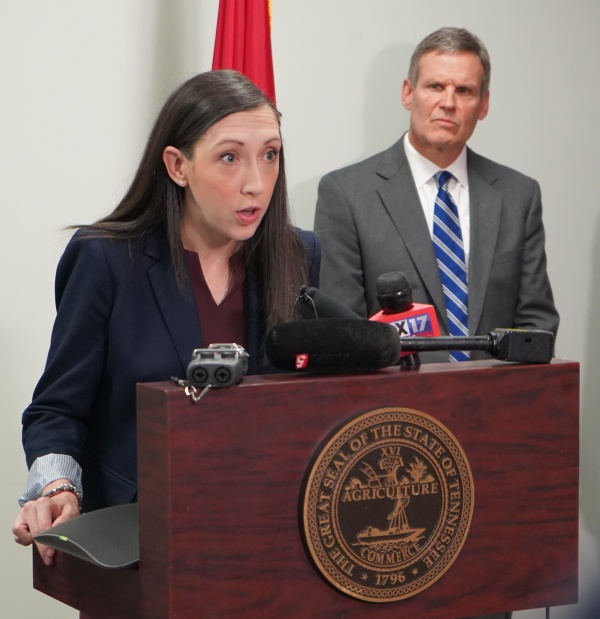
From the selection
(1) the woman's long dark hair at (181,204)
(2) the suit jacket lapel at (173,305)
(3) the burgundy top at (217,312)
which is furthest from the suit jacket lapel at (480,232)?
(2) the suit jacket lapel at (173,305)

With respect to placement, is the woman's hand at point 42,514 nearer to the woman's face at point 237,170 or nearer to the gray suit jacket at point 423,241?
the woman's face at point 237,170

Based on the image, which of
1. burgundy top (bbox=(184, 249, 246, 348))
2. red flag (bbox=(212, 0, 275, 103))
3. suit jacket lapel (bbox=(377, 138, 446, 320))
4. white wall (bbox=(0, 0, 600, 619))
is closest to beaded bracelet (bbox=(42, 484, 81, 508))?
burgundy top (bbox=(184, 249, 246, 348))

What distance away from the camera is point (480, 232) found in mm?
3570

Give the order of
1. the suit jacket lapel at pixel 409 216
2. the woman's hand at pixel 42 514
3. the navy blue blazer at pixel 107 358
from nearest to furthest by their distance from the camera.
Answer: the woman's hand at pixel 42 514, the navy blue blazer at pixel 107 358, the suit jacket lapel at pixel 409 216

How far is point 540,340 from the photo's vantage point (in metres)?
1.43

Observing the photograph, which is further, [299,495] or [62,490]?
[62,490]

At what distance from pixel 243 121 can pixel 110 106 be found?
1.99 m

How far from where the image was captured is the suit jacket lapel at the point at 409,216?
3.43m

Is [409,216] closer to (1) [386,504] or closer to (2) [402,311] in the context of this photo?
(2) [402,311]

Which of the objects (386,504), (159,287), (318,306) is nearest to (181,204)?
(159,287)

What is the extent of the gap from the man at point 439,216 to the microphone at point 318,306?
1.83 metres

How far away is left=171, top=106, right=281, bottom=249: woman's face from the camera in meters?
1.70

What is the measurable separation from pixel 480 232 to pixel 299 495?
2.40 meters

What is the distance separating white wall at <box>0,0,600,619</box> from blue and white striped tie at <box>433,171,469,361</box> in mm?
671
